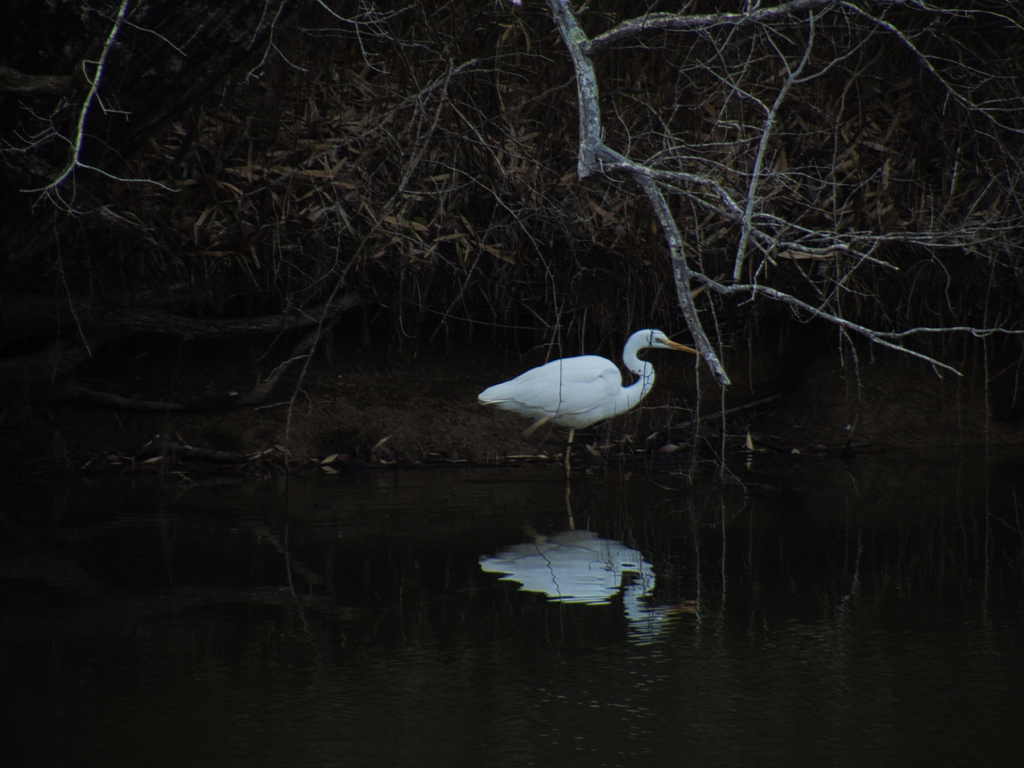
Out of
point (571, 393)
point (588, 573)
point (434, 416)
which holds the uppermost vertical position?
point (571, 393)

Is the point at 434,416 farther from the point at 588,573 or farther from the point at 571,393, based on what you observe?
the point at 588,573

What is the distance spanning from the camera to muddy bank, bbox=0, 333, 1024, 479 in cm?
593

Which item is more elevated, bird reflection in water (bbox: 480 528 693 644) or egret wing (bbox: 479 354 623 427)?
egret wing (bbox: 479 354 623 427)

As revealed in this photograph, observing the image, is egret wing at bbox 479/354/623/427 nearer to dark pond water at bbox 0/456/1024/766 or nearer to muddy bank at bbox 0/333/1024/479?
muddy bank at bbox 0/333/1024/479

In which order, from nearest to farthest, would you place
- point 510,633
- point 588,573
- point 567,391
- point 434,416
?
point 510,633 → point 588,573 → point 567,391 → point 434,416

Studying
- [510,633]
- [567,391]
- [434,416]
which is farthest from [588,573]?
[434,416]

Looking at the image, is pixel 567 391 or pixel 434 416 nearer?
pixel 567 391

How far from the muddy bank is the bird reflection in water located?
2035 millimetres

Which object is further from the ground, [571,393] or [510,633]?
[571,393]

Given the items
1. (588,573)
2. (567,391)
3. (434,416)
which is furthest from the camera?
(434,416)

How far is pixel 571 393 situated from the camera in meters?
6.03

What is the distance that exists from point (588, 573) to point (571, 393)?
272 centimetres

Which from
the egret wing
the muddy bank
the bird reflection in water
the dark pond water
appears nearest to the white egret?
the egret wing

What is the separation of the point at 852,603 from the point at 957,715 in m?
0.86
